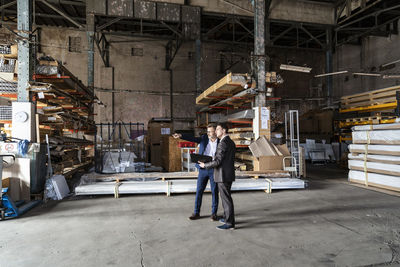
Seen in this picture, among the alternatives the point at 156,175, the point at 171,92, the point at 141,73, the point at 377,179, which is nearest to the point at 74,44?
the point at 141,73

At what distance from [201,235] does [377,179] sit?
6122mm

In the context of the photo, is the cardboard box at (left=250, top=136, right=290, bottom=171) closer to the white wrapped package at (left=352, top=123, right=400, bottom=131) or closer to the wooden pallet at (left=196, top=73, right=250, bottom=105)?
the wooden pallet at (left=196, top=73, right=250, bottom=105)

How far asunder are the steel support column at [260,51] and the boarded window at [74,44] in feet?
46.9

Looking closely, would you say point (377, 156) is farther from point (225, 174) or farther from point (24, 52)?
point (24, 52)

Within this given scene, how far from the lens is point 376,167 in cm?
732

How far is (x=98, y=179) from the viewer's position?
7.01 meters

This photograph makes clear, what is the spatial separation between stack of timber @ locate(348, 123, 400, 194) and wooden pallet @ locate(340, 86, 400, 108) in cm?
469

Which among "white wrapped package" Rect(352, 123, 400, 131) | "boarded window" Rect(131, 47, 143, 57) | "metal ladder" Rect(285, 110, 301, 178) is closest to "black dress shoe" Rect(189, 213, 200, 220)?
"metal ladder" Rect(285, 110, 301, 178)

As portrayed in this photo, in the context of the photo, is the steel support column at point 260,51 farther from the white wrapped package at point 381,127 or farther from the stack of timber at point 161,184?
the white wrapped package at point 381,127

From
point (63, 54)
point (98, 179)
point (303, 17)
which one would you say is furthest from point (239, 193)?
point (63, 54)

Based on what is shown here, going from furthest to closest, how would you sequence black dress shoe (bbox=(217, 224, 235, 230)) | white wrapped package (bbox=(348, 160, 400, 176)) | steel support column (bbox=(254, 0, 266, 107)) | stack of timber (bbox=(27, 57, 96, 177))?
steel support column (bbox=(254, 0, 266, 107)) < white wrapped package (bbox=(348, 160, 400, 176)) < stack of timber (bbox=(27, 57, 96, 177)) < black dress shoe (bbox=(217, 224, 235, 230))

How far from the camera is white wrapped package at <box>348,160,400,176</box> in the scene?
6.77 metres

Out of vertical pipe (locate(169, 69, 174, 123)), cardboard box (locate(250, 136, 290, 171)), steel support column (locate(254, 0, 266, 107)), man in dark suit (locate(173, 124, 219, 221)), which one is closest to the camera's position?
man in dark suit (locate(173, 124, 219, 221))

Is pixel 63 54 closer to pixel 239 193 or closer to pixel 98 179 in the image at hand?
pixel 98 179
